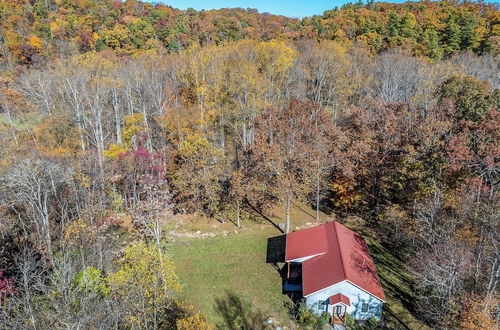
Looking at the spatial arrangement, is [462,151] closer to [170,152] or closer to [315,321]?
[315,321]

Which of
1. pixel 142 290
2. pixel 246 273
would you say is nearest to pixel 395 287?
pixel 246 273

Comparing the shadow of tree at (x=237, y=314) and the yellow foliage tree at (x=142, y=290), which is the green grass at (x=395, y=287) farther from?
the yellow foliage tree at (x=142, y=290)

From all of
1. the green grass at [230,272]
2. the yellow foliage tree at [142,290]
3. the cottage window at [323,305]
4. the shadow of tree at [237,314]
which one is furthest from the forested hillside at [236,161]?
the cottage window at [323,305]

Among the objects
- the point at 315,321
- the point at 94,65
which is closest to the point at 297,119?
the point at 315,321

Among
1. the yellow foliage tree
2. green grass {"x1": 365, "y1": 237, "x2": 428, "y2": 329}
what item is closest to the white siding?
green grass {"x1": 365, "y1": 237, "x2": 428, "y2": 329}

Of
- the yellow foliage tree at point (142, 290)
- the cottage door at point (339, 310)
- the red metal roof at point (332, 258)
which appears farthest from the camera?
the cottage door at point (339, 310)

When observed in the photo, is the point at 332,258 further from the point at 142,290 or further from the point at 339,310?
the point at 142,290

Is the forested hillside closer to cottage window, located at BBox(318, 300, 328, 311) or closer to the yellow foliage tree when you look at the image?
the yellow foliage tree
